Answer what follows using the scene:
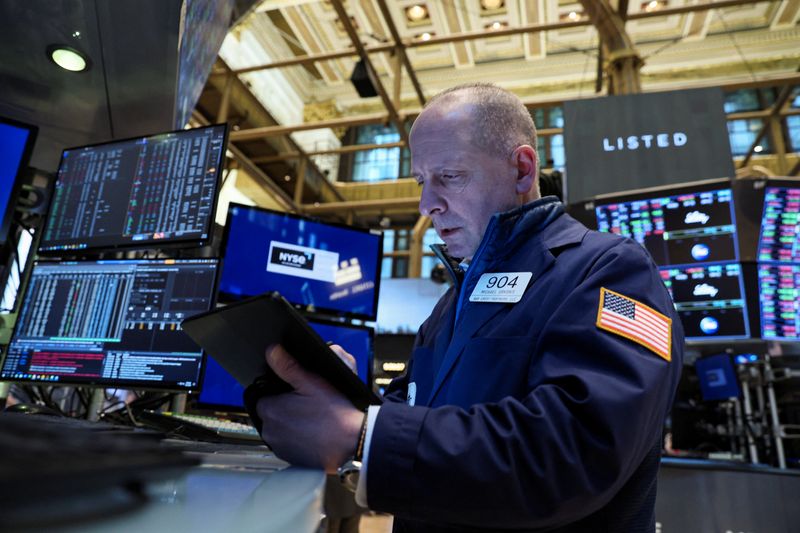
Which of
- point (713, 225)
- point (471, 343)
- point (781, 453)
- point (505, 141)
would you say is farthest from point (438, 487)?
point (713, 225)

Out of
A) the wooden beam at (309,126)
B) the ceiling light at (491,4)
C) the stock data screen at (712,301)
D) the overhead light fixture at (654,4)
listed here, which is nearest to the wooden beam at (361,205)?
the wooden beam at (309,126)

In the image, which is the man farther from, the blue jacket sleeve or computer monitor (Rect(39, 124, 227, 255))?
computer monitor (Rect(39, 124, 227, 255))

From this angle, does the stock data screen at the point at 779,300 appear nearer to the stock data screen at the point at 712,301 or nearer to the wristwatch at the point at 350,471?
the stock data screen at the point at 712,301

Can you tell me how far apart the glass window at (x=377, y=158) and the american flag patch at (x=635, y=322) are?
10364mm

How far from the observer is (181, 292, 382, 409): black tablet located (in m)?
0.59

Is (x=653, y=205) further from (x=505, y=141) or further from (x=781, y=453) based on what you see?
(x=505, y=141)

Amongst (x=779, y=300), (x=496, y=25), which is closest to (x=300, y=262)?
(x=779, y=300)

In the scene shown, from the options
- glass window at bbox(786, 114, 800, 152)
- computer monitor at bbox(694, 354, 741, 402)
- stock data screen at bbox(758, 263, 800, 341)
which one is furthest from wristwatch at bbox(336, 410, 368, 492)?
glass window at bbox(786, 114, 800, 152)

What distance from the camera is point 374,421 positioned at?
24.3 inches

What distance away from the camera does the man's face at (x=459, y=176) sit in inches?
40.9

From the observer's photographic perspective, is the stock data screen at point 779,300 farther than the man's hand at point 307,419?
Yes

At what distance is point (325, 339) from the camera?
1.71 m

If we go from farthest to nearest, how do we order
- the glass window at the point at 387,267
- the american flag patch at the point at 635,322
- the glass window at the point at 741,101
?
the glass window at the point at 387,267
the glass window at the point at 741,101
the american flag patch at the point at 635,322

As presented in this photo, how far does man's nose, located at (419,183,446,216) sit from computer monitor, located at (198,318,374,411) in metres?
0.63
